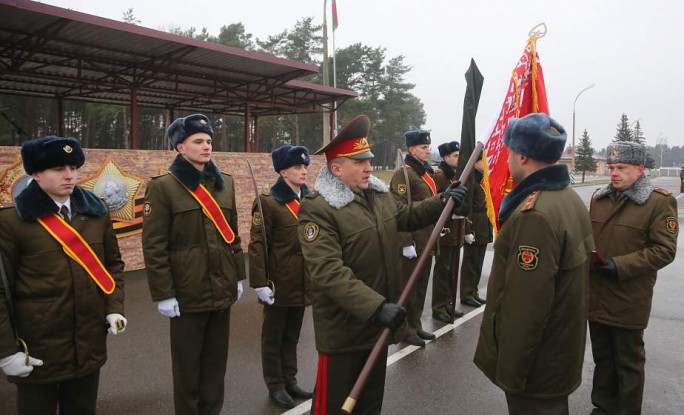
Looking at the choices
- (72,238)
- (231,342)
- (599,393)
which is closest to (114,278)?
(72,238)

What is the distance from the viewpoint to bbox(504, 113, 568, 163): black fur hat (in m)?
2.27

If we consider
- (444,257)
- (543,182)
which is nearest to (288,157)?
(543,182)

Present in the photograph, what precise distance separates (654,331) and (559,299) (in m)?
4.49

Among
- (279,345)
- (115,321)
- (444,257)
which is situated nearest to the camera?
(115,321)

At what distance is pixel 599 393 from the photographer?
357cm

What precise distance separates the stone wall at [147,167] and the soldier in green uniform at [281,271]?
Answer: 4995 millimetres

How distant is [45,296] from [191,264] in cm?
87

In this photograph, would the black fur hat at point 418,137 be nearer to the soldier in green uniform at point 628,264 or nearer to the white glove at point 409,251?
the white glove at point 409,251

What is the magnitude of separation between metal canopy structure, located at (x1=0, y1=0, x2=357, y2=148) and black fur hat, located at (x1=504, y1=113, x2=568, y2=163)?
31.0 ft

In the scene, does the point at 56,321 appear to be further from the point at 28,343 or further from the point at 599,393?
the point at 599,393

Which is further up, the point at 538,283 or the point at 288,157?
the point at 288,157

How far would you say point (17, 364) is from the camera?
2.43m

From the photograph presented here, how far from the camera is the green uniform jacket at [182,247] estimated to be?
3.11 metres

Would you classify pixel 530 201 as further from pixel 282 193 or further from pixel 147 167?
pixel 147 167
